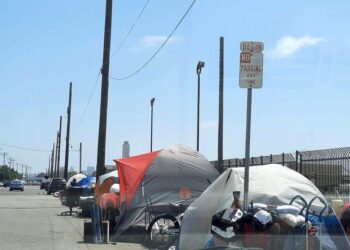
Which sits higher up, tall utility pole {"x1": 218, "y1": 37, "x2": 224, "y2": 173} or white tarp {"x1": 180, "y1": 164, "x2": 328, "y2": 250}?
tall utility pole {"x1": 218, "y1": 37, "x2": 224, "y2": 173}

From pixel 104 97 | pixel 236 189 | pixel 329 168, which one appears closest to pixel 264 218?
pixel 236 189

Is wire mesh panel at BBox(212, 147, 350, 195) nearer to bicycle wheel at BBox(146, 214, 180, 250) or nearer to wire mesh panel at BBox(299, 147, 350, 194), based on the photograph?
wire mesh panel at BBox(299, 147, 350, 194)

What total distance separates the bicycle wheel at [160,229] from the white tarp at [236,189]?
10.8 feet

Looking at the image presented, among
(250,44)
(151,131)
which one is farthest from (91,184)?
(250,44)

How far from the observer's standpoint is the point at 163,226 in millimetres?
14008

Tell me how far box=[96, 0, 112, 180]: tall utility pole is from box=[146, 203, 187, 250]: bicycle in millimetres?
6872

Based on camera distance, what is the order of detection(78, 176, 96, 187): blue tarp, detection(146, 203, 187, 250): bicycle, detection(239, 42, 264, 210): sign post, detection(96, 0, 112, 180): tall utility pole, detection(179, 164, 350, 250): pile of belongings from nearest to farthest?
detection(239, 42, 264, 210): sign post < detection(179, 164, 350, 250): pile of belongings < detection(146, 203, 187, 250): bicycle < detection(96, 0, 112, 180): tall utility pole < detection(78, 176, 96, 187): blue tarp

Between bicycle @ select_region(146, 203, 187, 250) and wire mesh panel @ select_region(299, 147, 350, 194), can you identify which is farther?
wire mesh panel @ select_region(299, 147, 350, 194)

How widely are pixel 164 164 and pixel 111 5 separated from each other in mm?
8563

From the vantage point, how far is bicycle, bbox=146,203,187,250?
1359 cm

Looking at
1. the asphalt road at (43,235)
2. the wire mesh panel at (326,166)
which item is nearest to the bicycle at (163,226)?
the asphalt road at (43,235)

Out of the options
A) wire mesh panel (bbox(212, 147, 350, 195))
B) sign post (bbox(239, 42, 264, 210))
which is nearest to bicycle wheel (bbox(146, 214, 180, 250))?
wire mesh panel (bbox(212, 147, 350, 195))

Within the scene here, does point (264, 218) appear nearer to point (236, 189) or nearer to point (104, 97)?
point (236, 189)

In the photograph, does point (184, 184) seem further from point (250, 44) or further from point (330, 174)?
point (250, 44)
